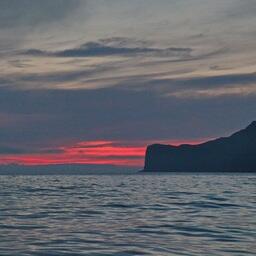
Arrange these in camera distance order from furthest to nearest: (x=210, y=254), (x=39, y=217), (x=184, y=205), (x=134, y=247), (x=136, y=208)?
(x=184, y=205) → (x=136, y=208) → (x=39, y=217) → (x=134, y=247) → (x=210, y=254)

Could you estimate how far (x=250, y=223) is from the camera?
2920 centimetres

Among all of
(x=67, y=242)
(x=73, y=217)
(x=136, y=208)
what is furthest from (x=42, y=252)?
(x=136, y=208)

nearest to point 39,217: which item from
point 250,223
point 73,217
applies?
point 73,217

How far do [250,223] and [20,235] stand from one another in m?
12.0

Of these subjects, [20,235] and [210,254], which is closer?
[210,254]

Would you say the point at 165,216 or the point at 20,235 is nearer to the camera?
the point at 20,235

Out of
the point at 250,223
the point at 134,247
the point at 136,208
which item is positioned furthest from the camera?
the point at 136,208

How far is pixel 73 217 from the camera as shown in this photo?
32.4 m

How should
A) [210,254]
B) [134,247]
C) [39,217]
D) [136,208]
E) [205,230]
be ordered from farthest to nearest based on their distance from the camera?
[136,208] → [39,217] → [205,230] → [134,247] → [210,254]

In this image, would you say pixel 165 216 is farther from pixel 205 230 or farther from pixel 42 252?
pixel 42 252

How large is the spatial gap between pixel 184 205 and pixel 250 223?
1221cm

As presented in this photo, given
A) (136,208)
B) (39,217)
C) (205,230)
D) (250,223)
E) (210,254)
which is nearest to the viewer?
(210,254)

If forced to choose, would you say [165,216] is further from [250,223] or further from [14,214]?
[14,214]

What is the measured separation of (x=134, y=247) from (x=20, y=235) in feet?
19.1
